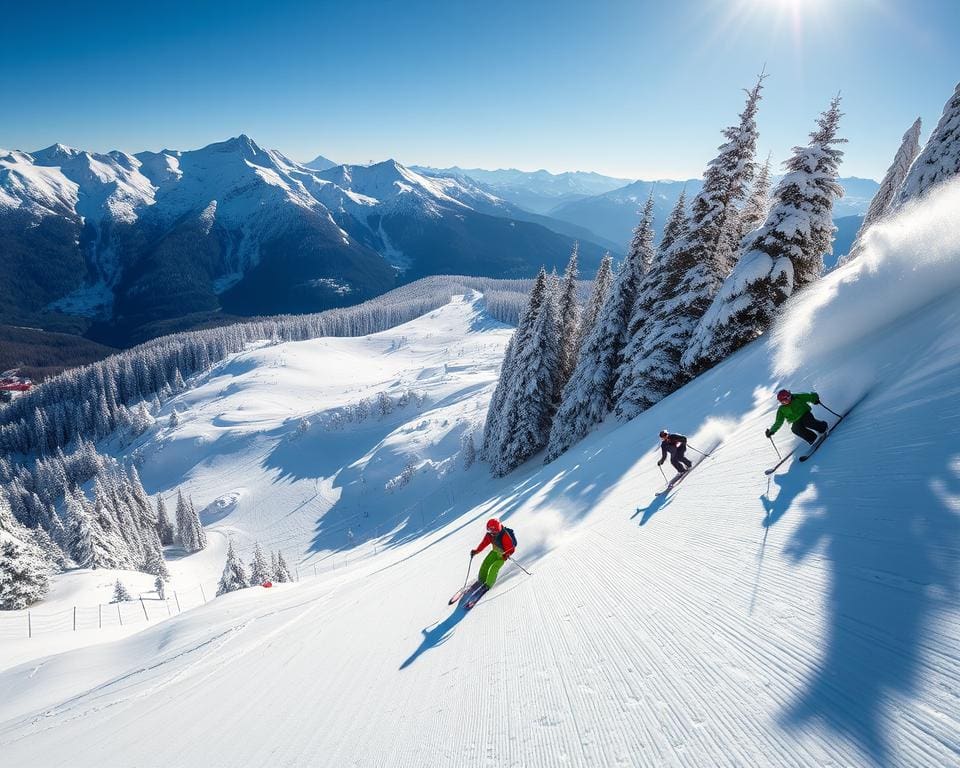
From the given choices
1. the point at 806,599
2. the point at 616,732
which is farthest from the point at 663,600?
the point at 616,732

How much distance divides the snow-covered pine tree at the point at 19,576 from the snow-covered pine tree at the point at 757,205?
43.2 meters

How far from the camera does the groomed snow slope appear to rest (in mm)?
2676

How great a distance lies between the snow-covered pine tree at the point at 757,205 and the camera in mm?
21578

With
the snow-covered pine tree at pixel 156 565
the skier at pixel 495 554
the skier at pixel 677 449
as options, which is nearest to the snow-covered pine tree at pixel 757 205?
the skier at pixel 677 449

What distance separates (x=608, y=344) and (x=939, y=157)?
14.5m

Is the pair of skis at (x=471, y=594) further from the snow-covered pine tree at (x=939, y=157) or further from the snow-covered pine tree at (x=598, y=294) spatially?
the snow-covered pine tree at (x=598, y=294)

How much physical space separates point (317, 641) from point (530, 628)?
4.74 meters

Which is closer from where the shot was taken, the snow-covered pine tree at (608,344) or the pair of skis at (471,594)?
the pair of skis at (471,594)

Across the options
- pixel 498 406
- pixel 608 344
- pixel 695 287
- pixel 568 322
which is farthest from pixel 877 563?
pixel 498 406

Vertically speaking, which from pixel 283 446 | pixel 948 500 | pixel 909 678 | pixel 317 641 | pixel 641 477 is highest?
pixel 948 500

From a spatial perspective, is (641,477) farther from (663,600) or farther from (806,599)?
(806,599)

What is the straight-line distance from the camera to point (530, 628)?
5086mm

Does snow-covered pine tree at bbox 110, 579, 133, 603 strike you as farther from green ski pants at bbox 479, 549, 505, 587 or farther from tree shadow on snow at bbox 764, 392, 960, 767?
tree shadow on snow at bbox 764, 392, 960, 767

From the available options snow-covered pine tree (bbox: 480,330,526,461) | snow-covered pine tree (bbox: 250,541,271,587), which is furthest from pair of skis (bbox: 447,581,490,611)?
snow-covered pine tree (bbox: 250,541,271,587)
